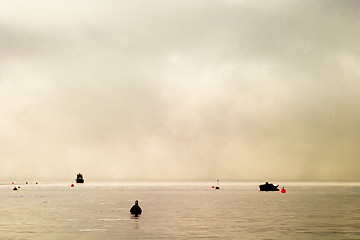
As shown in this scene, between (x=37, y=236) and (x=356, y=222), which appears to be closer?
(x=37, y=236)

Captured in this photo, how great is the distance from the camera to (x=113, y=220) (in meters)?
74.0

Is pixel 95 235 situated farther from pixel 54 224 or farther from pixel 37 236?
pixel 54 224

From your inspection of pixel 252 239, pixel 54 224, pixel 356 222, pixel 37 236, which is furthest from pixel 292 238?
pixel 54 224

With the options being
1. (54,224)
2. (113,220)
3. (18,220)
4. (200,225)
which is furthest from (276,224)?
(18,220)

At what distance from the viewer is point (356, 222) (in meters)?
70.1

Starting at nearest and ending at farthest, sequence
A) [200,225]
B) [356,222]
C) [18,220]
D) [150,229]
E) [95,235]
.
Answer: [95,235] → [150,229] → [200,225] → [356,222] → [18,220]

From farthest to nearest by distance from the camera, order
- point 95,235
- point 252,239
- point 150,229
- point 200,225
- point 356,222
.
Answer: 1. point 356,222
2. point 200,225
3. point 150,229
4. point 95,235
5. point 252,239

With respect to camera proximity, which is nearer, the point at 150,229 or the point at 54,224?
the point at 150,229

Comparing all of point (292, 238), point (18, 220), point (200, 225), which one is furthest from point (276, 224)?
point (18, 220)

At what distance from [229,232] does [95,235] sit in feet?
49.8

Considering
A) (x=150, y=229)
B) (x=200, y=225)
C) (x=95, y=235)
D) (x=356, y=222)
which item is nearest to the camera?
(x=95, y=235)

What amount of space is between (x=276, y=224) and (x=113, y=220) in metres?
23.6

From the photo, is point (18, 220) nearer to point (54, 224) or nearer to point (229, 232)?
point (54, 224)

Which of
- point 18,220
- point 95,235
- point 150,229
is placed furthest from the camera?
point 18,220
